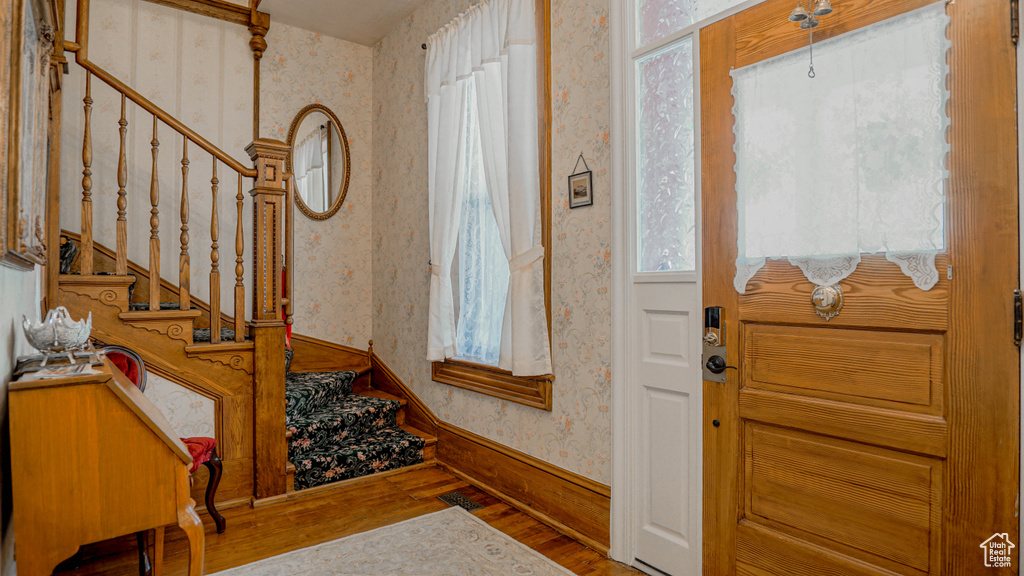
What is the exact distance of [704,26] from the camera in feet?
7.15

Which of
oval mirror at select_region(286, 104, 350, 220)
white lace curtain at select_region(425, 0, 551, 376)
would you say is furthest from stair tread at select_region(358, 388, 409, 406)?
oval mirror at select_region(286, 104, 350, 220)

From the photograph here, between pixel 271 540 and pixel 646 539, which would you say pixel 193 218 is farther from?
pixel 646 539

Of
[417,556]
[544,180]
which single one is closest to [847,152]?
[544,180]

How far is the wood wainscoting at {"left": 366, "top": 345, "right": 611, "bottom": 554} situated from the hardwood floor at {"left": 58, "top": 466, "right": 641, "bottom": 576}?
0.18ft

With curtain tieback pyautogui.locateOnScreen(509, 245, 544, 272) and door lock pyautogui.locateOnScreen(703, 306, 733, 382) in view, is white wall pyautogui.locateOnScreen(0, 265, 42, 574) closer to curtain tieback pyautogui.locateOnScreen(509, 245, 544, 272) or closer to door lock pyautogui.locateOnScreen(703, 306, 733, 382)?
curtain tieback pyautogui.locateOnScreen(509, 245, 544, 272)

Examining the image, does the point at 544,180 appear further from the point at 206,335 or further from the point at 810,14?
the point at 206,335

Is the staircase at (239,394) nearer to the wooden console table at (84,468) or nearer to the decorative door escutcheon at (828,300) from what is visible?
the wooden console table at (84,468)

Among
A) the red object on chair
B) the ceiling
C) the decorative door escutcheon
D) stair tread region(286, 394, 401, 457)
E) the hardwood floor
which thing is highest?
the ceiling

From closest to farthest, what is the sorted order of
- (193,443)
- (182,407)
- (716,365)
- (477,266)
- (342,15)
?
1. (716,365)
2. (193,443)
3. (182,407)
4. (477,266)
5. (342,15)

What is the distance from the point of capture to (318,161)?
4.50m

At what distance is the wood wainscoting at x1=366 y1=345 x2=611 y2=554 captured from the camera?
8.51 ft

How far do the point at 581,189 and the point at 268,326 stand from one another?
1.94 metres

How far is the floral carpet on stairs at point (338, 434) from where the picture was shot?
340 cm

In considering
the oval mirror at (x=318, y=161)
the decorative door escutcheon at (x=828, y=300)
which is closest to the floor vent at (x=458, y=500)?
the decorative door escutcheon at (x=828, y=300)
